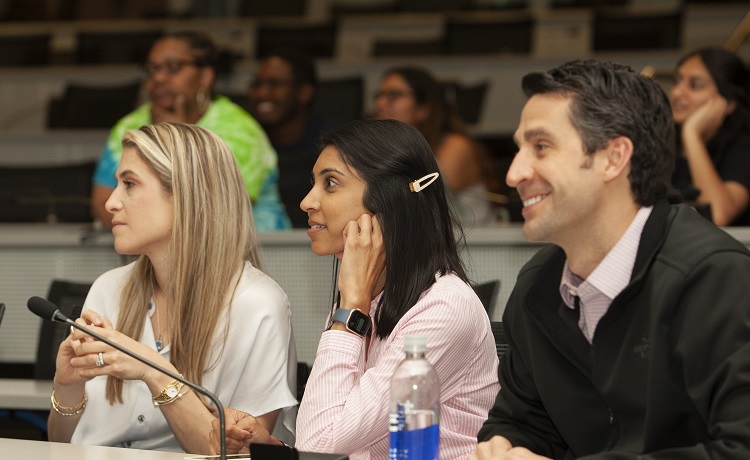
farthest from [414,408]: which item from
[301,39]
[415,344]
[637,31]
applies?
[301,39]

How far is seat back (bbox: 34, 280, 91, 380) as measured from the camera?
10.6 ft

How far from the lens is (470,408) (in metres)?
→ 2.19

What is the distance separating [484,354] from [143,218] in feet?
3.21

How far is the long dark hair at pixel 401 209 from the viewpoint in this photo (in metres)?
2.20

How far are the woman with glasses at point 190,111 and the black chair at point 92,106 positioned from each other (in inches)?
82.3

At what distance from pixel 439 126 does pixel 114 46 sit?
13.3 feet

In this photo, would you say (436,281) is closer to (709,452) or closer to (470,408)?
(470,408)

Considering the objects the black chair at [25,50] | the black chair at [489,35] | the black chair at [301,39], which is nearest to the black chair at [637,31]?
the black chair at [489,35]

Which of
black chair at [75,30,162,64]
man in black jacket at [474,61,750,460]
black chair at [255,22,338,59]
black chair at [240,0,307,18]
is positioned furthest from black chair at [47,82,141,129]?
man in black jacket at [474,61,750,460]

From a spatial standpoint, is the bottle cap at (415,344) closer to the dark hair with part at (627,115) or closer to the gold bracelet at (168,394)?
the dark hair with part at (627,115)

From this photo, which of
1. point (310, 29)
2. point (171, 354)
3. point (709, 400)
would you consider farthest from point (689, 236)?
point (310, 29)

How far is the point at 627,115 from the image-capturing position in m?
1.76

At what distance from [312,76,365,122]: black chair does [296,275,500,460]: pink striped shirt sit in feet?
12.7

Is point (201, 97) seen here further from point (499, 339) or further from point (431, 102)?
point (499, 339)
